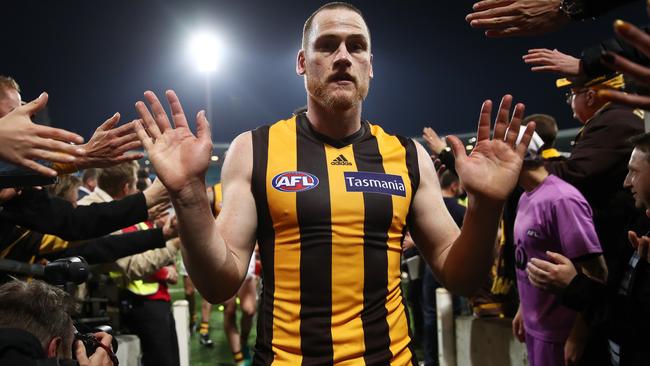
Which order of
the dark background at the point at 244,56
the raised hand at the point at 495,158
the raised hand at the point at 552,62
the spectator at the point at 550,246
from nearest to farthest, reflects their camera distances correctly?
1. the raised hand at the point at 495,158
2. the raised hand at the point at 552,62
3. the spectator at the point at 550,246
4. the dark background at the point at 244,56

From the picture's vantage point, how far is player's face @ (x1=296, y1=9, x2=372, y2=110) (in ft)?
7.20

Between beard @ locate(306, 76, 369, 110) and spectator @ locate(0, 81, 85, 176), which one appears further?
beard @ locate(306, 76, 369, 110)

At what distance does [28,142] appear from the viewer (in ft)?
5.76

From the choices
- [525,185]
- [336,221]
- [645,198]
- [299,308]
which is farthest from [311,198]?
[525,185]

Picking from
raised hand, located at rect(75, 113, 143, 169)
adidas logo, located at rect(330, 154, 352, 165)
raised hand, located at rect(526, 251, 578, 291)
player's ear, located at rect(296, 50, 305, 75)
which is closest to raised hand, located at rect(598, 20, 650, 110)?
adidas logo, located at rect(330, 154, 352, 165)

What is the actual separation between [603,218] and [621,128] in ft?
1.92

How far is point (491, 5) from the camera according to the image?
219 centimetres

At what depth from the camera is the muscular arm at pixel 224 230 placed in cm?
170

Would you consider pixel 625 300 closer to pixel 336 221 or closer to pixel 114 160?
pixel 336 221

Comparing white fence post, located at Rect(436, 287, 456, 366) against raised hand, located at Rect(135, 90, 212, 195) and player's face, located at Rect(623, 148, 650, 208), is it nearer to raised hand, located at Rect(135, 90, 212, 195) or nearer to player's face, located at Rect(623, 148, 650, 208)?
player's face, located at Rect(623, 148, 650, 208)

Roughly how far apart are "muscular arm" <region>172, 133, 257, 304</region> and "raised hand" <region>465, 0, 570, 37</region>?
3.44 feet

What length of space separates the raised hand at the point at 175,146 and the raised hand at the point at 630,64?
43.9 inches

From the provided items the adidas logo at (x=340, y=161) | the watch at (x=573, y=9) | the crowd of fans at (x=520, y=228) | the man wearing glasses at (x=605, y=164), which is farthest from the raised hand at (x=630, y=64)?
the man wearing glasses at (x=605, y=164)

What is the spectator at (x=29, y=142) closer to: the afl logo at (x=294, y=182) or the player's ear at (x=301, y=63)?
the afl logo at (x=294, y=182)
